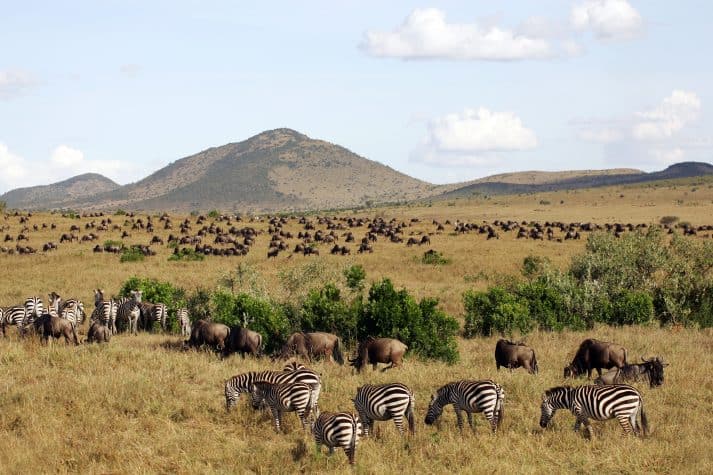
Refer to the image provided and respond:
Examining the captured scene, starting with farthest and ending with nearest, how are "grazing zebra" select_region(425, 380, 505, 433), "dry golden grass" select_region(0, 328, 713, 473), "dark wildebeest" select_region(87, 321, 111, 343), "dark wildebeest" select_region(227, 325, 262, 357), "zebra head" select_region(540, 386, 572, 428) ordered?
"dark wildebeest" select_region(87, 321, 111, 343), "dark wildebeest" select_region(227, 325, 262, 357), "zebra head" select_region(540, 386, 572, 428), "grazing zebra" select_region(425, 380, 505, 433), "dry golden grass" select_region(0, 328, 713, 473)

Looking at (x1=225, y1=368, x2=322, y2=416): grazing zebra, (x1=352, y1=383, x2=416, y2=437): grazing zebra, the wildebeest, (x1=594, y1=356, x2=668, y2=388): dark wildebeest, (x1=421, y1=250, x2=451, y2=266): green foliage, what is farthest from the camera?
(x1=421, y1=250, x2=451, y2=266): green foliage

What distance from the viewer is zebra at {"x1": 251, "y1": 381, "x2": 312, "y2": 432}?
13.0 meters

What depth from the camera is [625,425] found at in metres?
12.9

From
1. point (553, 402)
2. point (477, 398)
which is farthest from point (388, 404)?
point (553, 402)

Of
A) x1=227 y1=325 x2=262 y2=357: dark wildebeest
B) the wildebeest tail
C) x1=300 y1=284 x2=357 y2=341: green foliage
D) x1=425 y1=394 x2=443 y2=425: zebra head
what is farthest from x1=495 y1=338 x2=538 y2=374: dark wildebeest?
x1=227 y1=325 x2=262 y2=357: dark wildebeest

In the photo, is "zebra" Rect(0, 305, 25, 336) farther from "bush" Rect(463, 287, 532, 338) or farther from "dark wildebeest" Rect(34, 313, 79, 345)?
"bush" Rect(463, 287, 532, 338)

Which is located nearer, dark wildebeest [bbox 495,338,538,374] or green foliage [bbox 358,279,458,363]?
dark wildebeest [bbox 495,338,538,374]

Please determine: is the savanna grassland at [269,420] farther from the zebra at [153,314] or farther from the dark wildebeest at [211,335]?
the zebra at [153,314]

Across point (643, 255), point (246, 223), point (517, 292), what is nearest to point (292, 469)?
point (517, 292)

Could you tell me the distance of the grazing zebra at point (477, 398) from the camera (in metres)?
13.1

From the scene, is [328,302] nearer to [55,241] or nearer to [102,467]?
[102,467]

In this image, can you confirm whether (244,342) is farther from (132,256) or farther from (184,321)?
(132,256)

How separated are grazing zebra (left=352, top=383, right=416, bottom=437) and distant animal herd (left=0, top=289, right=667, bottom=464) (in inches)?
0.7

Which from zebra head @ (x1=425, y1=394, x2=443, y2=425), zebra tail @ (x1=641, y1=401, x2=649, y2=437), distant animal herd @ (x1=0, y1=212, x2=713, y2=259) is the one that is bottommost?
zebra tail @ (x1=641, y1=401, x2=649, y2=437)
